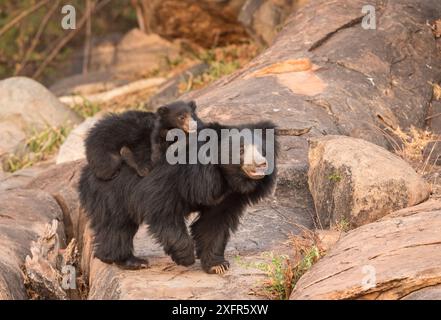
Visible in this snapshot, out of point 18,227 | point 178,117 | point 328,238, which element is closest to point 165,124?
point 178,117

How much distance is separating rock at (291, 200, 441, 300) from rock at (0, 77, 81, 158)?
694 centimetres

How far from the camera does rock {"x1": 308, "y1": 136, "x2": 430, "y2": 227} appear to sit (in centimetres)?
643

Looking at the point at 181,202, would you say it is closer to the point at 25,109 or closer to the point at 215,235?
the point at 215,235

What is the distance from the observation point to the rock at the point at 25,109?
39.7 ft

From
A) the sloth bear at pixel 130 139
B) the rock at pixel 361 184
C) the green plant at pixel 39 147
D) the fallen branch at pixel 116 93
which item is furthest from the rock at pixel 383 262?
the fallen branch at pixel 116 93

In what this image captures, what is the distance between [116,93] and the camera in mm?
14250

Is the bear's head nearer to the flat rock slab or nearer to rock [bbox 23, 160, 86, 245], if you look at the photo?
the flat rock slab

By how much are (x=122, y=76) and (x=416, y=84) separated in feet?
23.4

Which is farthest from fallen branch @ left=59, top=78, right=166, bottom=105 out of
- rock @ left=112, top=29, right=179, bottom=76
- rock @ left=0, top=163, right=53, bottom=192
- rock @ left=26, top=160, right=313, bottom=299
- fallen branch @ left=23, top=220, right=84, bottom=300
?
fallen branch @ left=23, top=220, right=84, bottom=300

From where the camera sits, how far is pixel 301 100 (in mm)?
8672

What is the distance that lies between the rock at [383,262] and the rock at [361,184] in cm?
37

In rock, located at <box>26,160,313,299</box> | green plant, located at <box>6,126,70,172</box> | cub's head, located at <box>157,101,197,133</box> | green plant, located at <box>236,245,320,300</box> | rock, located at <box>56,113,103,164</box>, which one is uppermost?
cub's head, located at <box>157,101,197,133</box>

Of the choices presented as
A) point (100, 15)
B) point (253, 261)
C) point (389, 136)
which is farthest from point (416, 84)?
point (100, 15)
